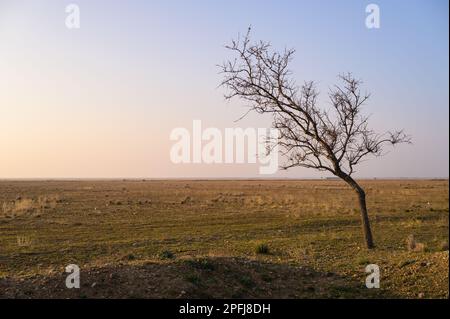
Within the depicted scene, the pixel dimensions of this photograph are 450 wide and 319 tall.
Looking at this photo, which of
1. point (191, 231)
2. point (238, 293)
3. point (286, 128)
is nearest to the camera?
point (238, 293)

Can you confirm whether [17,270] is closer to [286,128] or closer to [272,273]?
[272,273]

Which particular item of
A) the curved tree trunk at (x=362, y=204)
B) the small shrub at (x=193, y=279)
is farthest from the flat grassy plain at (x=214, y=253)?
the curved tree trunk at (x=362, y=204)

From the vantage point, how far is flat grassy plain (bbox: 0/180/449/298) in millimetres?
9328

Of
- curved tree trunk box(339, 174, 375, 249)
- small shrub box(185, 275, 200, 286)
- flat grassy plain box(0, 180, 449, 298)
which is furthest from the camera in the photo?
curved tree trunk box(339, 174, 375, 249)

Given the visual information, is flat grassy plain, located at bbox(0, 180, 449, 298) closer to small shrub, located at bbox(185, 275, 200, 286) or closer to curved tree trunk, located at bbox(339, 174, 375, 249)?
small shrub, located at bbox(185, 275, 200, 286)

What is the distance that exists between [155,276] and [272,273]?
8.94 feet

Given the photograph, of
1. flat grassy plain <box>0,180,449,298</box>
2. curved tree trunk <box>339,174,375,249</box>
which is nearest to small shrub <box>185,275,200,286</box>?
flat grassy plain <box>0,180,449,298</box>

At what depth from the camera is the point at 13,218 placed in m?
28.7

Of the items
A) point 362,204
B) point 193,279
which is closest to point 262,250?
point 362,204

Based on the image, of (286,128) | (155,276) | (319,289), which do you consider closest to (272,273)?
(319,289)

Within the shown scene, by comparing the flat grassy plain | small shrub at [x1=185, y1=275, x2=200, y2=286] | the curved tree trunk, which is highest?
the curved tree trunk

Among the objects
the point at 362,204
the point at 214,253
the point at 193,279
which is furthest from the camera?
the point at 362,204

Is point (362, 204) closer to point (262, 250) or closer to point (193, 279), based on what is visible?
point (262, 250)

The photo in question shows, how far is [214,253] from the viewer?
15797mm
